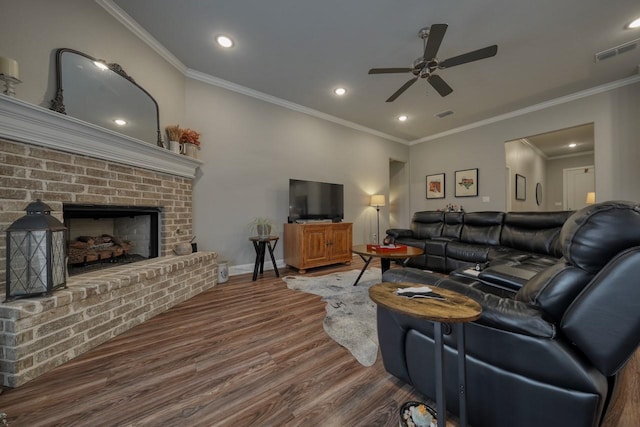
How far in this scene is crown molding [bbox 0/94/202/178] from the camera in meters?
1.52

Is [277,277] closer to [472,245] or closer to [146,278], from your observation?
[146,278]

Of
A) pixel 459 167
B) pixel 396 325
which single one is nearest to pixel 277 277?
pixel 396 325

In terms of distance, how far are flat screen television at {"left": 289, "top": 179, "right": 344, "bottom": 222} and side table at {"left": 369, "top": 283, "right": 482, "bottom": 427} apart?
309cm

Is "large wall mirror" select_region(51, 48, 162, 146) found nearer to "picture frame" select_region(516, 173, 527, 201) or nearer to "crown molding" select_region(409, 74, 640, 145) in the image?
"crown molding" select_region(409, 74, 640, 145)

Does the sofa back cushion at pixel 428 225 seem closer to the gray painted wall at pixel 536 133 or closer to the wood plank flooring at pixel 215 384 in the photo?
the gray painted wall at pixel 536 133

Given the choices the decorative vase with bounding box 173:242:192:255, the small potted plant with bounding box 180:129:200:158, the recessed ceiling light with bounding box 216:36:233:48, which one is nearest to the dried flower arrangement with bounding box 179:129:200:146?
the small potted plant with bounding box 180:129:200:158

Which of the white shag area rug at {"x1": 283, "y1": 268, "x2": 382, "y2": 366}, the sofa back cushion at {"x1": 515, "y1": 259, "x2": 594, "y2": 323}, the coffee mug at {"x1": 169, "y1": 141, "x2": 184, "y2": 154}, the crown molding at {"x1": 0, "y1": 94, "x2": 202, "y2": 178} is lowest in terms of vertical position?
the white shag area rug at {"x1": 283, "y1": 268, "x2": 382, "y2": 366}

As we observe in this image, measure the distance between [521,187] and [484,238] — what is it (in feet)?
9.90

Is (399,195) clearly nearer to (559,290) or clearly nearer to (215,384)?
(559,290)

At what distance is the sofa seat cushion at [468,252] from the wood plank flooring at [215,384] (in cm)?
227

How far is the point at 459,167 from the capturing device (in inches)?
211

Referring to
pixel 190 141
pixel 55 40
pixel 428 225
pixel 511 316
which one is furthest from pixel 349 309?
pixel 55 40

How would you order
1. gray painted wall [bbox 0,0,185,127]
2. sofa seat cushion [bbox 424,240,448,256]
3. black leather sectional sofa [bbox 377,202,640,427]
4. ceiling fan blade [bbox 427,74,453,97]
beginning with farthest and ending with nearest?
sofa seat cushion [bbox 424,240,448,256]
ceiling fan blade [bbox 427,74,453,97]
gray painted wall [bbox 0,0,185,127]
black leather sectional sofa [bbox 377,202,640,427]

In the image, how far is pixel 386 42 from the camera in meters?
2.70
